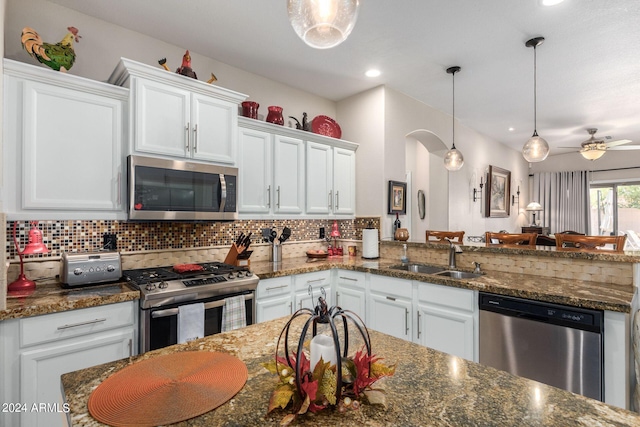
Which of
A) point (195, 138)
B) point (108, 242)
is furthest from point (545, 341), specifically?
point (108, 242)

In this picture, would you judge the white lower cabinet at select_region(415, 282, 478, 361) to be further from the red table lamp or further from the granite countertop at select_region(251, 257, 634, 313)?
the red table lamp

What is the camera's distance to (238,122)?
2.91m

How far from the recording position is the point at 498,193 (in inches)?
254

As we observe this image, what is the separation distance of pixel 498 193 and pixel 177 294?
6.25 meters

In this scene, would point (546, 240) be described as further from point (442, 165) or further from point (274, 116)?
point (274, 116)

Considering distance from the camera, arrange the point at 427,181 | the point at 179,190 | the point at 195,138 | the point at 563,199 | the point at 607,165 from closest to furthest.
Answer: the point at 179,190
the point at 195,138
the point at 427,181
the point at 607,165
the point at 563,199

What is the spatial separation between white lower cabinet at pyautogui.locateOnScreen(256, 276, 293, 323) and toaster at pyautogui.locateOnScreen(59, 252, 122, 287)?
3.33 feet

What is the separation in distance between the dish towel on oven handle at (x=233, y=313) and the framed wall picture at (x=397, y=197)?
206 centimetres

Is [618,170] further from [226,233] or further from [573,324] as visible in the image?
[226,233]

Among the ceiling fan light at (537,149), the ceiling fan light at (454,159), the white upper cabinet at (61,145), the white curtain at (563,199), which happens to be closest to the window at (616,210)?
the white curtain at (563,199)

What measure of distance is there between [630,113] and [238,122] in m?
5.38

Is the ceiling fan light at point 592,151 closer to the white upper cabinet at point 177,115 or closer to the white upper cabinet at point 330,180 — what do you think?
the white upper cabinet at point 330,180

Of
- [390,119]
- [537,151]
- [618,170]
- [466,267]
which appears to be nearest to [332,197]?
[390,119]

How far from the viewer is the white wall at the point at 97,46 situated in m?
2.18
